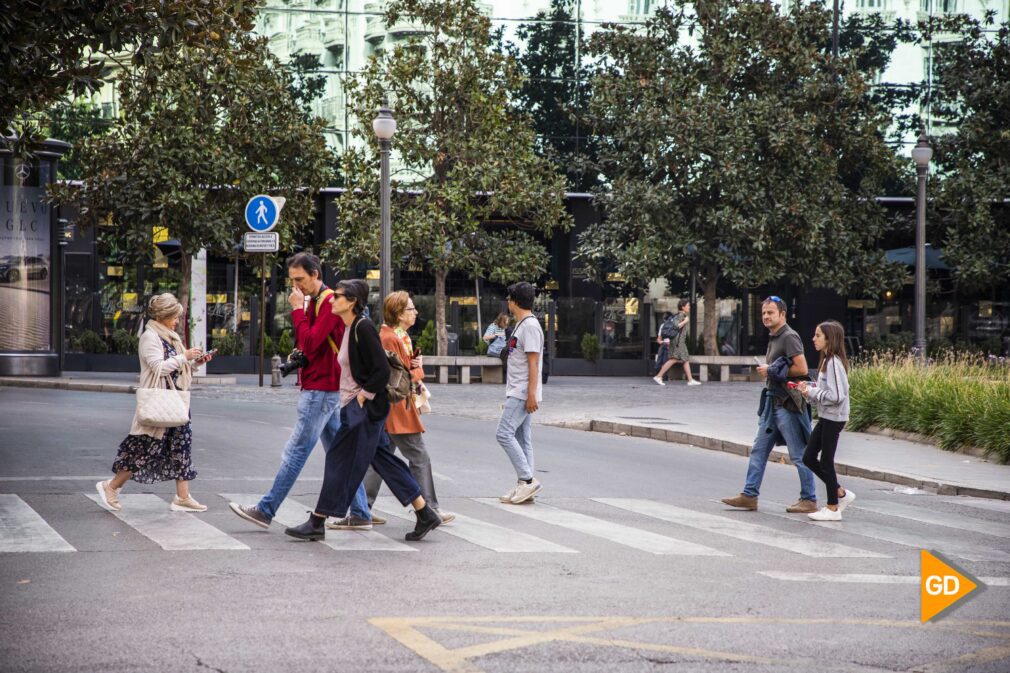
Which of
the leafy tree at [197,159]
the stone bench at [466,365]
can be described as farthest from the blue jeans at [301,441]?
the stone bench at [466,365]

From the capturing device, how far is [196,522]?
8938 mm

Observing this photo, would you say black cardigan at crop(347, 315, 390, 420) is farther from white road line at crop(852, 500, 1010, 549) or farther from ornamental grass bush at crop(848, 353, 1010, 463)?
ornamental grass bush at crop(848, 353, 1010, 463)

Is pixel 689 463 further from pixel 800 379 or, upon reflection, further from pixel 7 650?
pixel 7 650

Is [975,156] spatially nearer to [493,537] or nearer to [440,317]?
[440,317]

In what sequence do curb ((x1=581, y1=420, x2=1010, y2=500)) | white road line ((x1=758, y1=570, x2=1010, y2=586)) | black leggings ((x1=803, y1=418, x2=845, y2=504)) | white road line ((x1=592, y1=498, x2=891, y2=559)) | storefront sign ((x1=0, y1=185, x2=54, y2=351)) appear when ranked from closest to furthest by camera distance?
white road line ((x1=758, y1=570, x2=1010, y2=586)) → white road line ((x1=592, y1=498, x2=891, y2=559)) → black leggings ((x1=803, y1=418, x2=845, y2=504)) → curb ((x1=581, y1=420, x2=1010, y2=500)) → storefront sign ((x1=0, y1=185, x2=54, y2=351))

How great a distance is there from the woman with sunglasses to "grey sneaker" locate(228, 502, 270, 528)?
34 centimetres

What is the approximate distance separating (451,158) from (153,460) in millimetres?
20889

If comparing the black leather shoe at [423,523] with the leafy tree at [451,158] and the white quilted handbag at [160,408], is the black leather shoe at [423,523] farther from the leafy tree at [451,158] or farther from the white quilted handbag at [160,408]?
the leafy tree at [451,158]

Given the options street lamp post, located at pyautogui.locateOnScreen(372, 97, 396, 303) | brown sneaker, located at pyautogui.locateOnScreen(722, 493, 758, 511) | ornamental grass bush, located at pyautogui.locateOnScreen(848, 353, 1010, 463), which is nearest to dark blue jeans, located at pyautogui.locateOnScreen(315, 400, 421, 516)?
brown sneaker, located at pyautogui.locateOnScreen(722, 493, 758, 511)

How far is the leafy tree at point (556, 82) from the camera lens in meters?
34.0

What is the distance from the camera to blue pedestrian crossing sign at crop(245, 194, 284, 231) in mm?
22703

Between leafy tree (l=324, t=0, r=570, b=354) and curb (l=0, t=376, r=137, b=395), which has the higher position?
leafy tree (l=324, t=0, r=570, b=354)

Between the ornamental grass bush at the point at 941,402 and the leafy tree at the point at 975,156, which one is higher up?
the leafy tree at the point at 975,156

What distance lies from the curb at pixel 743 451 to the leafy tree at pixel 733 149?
1202cm
